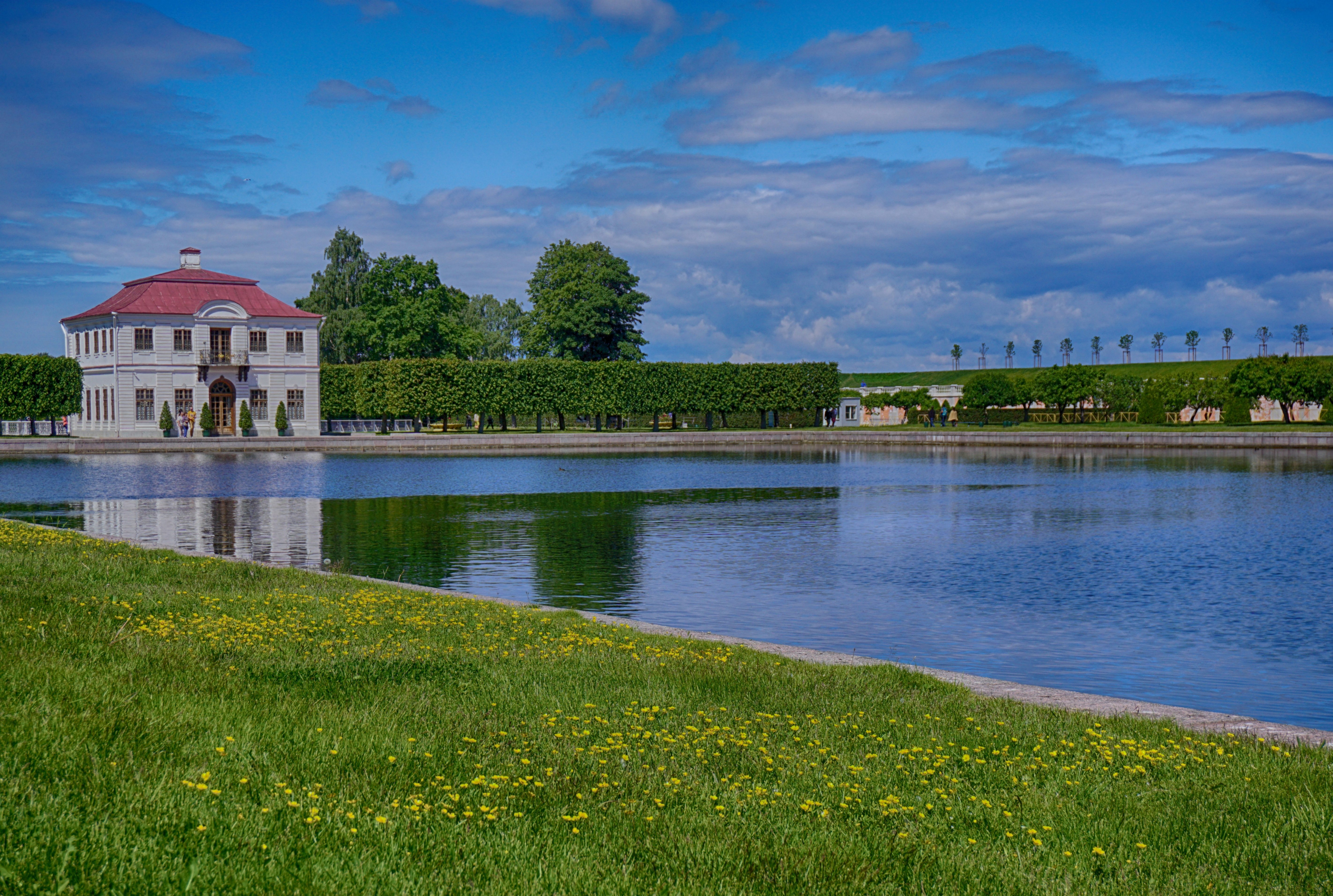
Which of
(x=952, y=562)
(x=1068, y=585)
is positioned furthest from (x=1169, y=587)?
(x=952, y=562)

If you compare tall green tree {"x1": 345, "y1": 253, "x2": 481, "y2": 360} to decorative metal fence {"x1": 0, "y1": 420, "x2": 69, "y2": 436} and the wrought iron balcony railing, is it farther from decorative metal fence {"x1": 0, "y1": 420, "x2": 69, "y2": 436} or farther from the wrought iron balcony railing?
decorative metal fence {"x1": 0, "y1": 420, "x2": 69, "y2": 436}

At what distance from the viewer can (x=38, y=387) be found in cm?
7206

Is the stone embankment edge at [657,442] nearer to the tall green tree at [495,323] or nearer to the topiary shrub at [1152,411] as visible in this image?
the topiary shrub at [1152,411]

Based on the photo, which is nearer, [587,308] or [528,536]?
[528,536]

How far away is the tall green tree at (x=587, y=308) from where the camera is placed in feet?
302

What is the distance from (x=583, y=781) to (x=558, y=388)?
77053mm

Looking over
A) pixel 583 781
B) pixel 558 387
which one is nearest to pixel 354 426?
pixel 558 387

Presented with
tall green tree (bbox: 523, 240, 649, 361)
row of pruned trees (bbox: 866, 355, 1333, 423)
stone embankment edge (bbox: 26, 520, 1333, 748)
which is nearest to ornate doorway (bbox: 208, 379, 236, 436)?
tall green tree (bbox: 523, 240, 649, 361)

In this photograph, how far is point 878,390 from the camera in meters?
135

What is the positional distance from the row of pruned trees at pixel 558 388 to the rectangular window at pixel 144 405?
1200 cm

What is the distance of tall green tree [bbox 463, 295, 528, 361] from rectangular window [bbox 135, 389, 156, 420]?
160ft

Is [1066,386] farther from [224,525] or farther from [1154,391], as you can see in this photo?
[224,525]

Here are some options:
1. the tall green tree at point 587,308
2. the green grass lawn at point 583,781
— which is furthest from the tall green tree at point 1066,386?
the green grass lawn at point 583,781

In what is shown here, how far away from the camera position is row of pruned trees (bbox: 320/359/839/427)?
7969cm
